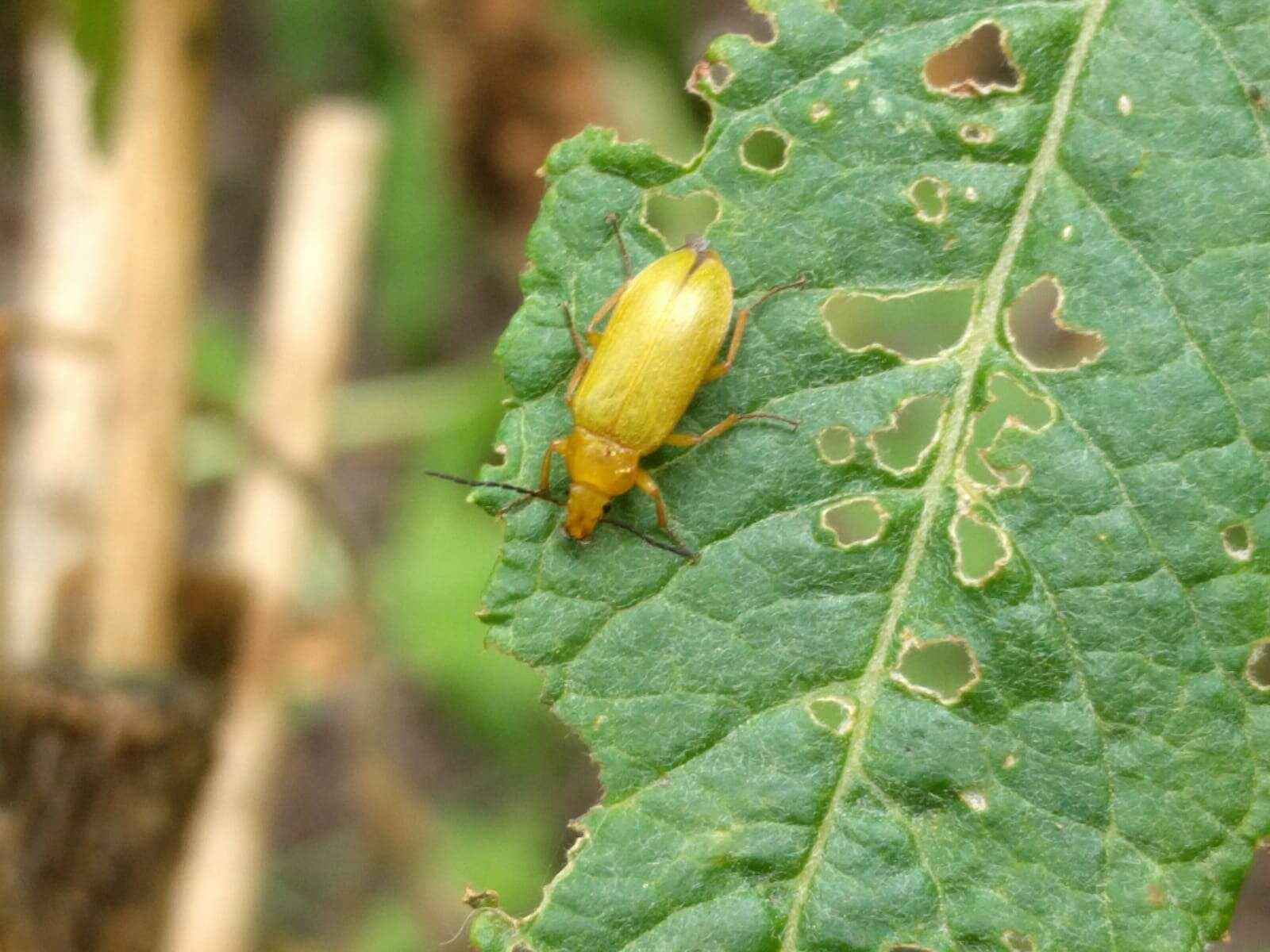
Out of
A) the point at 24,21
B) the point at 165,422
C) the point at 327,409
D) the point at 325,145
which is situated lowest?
the point at 165,422

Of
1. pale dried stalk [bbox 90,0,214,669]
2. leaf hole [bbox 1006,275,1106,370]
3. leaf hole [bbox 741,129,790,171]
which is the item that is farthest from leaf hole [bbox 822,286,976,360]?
pale dried stalk [bbox 90,0,214,669]

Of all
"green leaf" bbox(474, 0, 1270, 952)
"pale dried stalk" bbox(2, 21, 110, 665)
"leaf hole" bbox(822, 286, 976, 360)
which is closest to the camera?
"green leaf" bbox(474, 0, 1270, 952)

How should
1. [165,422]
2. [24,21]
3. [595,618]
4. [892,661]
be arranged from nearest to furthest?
[892,661], [595,618], [165,422], [24,21]

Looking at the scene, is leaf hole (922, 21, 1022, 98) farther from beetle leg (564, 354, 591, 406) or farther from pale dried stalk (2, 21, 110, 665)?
pale dried stalk (2, 21, 110, 665)

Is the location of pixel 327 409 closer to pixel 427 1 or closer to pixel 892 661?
pixel 427 1

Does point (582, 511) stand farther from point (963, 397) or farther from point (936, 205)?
point (936, 205)

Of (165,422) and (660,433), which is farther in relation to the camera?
(165,422)

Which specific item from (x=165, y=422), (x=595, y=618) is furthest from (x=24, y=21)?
(x=595, y=618)

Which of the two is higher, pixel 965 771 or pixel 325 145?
pixel 325 145
